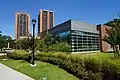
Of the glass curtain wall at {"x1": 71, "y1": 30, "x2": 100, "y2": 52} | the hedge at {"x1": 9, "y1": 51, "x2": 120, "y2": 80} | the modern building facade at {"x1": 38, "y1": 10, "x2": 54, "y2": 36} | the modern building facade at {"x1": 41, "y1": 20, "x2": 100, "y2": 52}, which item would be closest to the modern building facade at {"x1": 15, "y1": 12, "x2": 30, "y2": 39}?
the modern building facade at {"x1": 38, "y1": 10, "x2": 54, "y2": 36}

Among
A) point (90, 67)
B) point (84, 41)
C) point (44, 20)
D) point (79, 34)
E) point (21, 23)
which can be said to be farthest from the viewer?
point (21, 23)

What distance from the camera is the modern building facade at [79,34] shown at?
35344 millimetres

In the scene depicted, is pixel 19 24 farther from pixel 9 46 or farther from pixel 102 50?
pixel 102 50

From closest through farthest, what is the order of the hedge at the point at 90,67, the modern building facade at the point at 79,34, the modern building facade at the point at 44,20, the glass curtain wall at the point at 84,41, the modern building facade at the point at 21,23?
the hedge at the point at 90,67, the modern building facade at the point at 79,34, the glass curtain wall at the point at 84,41, the modern building facade at the point at 44,20, the modern building facade at the point at 21,23

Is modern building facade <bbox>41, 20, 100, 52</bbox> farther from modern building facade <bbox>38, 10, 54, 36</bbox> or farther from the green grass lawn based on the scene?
the green grass lawn

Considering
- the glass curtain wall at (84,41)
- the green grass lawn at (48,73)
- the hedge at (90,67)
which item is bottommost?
the green grass lawn at (48,73)

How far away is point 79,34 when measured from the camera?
3703 cm

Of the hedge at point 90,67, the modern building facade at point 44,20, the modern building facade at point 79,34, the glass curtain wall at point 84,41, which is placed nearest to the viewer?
the hedge at point 90,67

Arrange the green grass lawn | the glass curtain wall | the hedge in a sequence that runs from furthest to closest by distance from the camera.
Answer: the glass curtain wall, the green grass lawn, the hedge

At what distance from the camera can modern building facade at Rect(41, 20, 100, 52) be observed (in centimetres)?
3534

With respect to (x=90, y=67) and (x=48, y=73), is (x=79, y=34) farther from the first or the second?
(x=90, y=67)

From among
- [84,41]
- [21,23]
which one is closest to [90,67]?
[84,41]

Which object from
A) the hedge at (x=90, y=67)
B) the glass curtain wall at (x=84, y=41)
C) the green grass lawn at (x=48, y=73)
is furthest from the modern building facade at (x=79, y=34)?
the green grass lawn at (x=48, y=73)

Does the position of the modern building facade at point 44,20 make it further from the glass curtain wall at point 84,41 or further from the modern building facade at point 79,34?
the glass curtain wall at point 84,41
